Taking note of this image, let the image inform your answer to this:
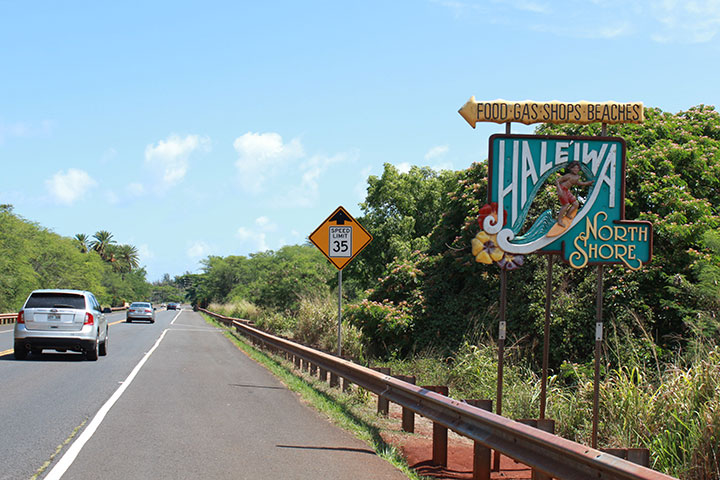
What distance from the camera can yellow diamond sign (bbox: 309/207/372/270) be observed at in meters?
15.5

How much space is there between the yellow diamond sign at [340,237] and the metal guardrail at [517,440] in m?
5.91

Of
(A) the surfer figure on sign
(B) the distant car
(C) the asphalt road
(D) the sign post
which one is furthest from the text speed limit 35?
(B) the distant car

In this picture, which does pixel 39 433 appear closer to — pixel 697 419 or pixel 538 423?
pixel 538 423

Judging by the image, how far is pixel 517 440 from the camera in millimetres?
5871

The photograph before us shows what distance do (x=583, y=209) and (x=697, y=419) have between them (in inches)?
94.3

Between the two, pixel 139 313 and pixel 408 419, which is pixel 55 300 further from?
pixel 139 313

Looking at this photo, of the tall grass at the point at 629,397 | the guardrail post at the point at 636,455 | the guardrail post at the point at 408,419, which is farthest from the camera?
the guardrail post at the point at 408,419

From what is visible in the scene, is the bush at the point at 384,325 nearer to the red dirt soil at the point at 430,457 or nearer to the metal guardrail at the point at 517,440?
the red dirt soil at the point at 430,457

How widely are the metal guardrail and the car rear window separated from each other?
1110 cm

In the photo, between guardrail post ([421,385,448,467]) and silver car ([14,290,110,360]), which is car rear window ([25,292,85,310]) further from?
guardrail post ([421,385,448,467])

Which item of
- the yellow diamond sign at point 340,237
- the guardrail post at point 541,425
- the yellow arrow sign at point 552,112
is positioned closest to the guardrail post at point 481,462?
the guardrail post at point 541,425

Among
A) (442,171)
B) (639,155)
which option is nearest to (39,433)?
(639,155)

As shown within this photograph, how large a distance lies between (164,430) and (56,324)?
33.1 ft

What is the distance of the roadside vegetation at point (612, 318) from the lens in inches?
285
